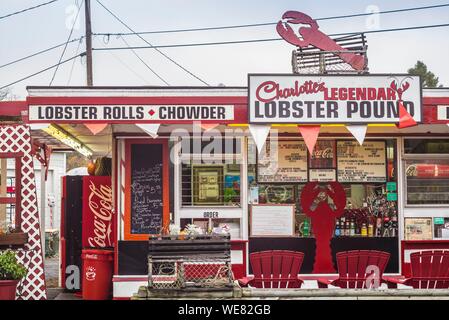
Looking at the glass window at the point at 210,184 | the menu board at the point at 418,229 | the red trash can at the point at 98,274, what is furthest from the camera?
the menu board at the point at 418,229

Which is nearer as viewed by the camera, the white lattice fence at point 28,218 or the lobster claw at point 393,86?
the lobster claw at point 393,86

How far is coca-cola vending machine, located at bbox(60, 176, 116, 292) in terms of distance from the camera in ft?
41.8

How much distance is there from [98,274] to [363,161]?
4726 mm

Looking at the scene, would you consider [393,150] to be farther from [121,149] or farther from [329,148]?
[121,149]

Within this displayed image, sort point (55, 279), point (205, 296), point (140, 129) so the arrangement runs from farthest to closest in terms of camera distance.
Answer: point (55, 279) < point (140, 129) < point (205, 296)

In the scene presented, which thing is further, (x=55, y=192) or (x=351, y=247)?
(x=55, y=192)

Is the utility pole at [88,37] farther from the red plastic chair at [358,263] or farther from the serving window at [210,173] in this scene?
the red plastic chair at [358,263]

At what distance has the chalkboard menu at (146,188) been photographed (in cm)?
1169

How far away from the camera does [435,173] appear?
12.3m

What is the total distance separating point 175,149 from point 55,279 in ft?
17.9

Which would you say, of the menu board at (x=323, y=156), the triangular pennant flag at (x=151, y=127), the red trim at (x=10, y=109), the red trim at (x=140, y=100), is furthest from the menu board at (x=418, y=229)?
the red trim at (x=10, y=109)

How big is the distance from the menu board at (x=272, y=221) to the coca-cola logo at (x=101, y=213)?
8.38 feet

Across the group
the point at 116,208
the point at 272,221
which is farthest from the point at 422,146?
the point at 116,208

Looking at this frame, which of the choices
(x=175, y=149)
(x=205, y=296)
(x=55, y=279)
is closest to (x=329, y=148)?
(x=175, y=149)
